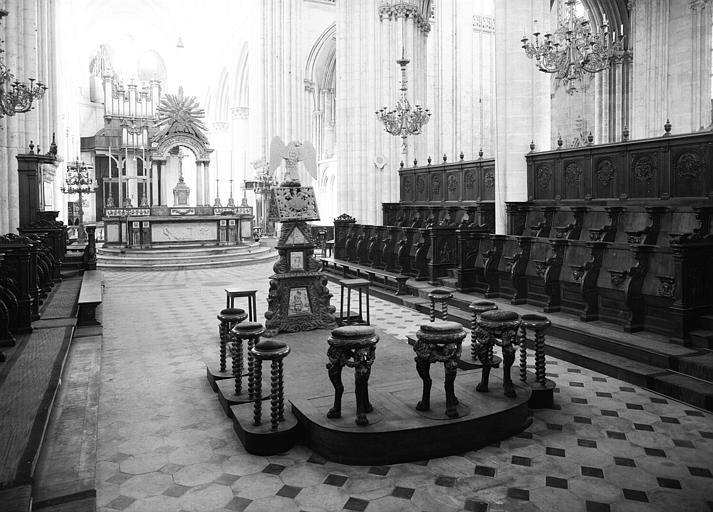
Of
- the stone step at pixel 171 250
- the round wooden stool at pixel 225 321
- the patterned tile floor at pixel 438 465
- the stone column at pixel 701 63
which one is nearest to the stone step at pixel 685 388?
the patterned tile floor at pixel 438 465

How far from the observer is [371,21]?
754 inches

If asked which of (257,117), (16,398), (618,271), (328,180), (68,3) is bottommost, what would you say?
(16,398)

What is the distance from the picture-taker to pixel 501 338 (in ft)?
15.7

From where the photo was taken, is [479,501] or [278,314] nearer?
[479,501]

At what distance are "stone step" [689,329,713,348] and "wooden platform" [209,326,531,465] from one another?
230cm

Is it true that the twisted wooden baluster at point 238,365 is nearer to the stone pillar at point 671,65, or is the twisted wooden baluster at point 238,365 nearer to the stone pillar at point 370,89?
the stone pillar at point 370,89

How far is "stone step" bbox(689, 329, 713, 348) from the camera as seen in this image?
6.00 m

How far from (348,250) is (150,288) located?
5.33m

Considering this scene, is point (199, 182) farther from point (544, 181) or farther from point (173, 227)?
point (544, 181)

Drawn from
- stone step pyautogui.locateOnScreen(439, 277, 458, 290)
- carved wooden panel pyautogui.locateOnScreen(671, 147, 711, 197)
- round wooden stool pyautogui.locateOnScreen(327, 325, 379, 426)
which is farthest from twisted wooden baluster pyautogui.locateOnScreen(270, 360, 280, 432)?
carved wooden panel pyautogui.locateOnScreen(671, 147, 711, 197)

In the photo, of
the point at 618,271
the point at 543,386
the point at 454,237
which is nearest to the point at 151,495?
the point at 543,386

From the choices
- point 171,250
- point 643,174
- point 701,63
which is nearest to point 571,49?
point 643,174

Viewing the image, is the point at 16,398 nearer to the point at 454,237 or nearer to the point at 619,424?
the point at 619,424

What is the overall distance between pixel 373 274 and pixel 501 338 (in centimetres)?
798
